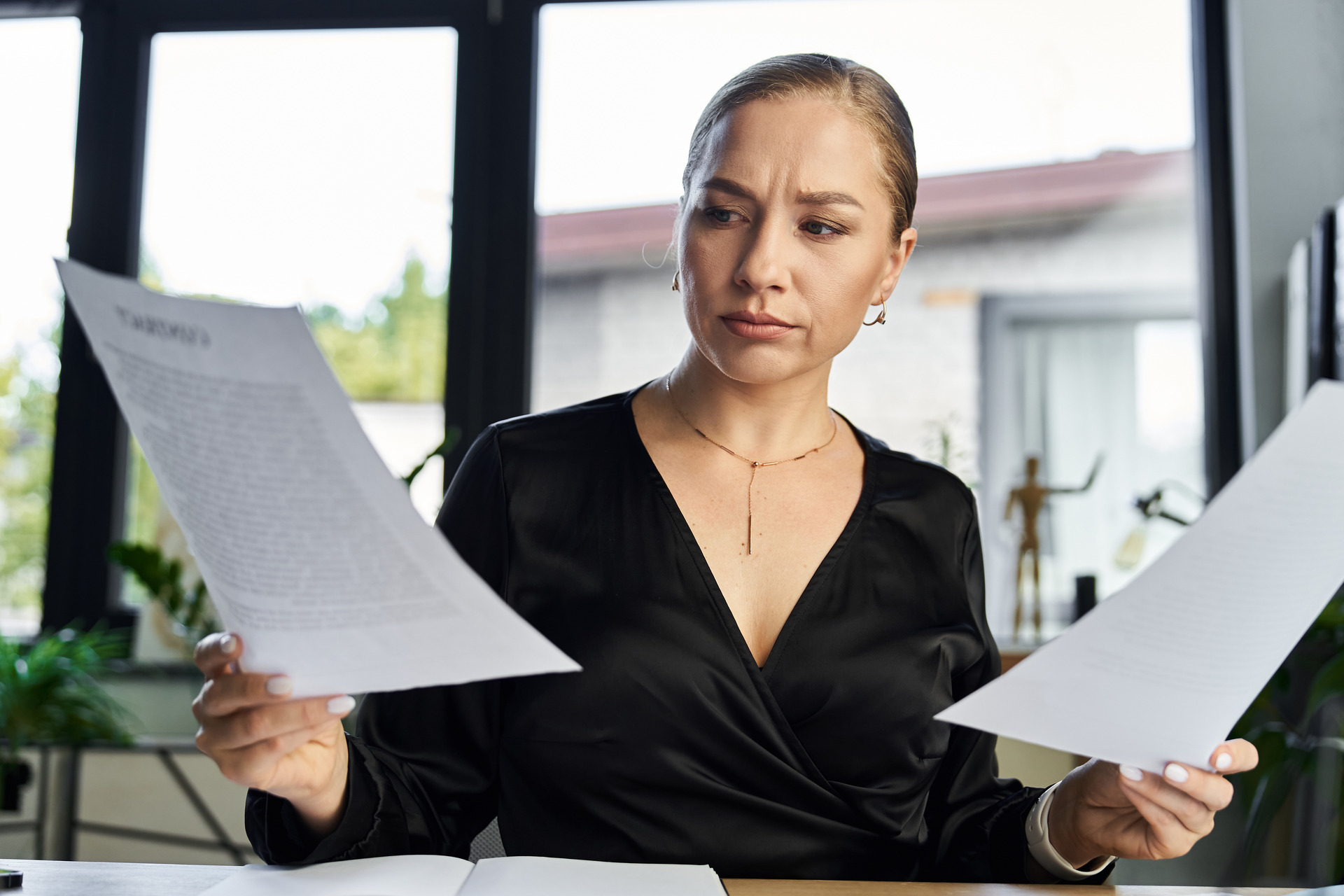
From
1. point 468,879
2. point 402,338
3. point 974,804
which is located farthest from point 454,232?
point 468,879

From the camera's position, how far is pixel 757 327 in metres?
0.95

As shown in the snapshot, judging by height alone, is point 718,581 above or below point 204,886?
above

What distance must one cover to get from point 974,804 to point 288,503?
0.77m

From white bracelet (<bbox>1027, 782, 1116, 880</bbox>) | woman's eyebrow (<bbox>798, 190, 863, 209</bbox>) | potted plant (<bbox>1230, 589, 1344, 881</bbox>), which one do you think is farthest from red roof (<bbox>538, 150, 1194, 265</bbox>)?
white bracelet (<bbox>1027, 782, 1116, 880</bbox>)

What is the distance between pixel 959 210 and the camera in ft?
9.12

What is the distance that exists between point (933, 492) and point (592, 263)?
193cm

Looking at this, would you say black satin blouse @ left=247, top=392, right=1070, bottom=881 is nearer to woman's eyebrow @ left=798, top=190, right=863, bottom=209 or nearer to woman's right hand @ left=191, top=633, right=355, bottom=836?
woman's right hand @ left=191, top=633, right=355, bottom=836

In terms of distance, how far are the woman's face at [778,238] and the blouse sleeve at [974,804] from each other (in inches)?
14.1

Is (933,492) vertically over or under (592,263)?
under

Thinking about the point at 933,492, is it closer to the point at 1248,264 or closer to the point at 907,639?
the point at 907,639

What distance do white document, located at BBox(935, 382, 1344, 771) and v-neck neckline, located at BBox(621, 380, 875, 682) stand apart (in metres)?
0.33

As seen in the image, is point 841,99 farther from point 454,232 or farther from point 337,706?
point 454,232

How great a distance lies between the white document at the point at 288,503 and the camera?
0.52 m

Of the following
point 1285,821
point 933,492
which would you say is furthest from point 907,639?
point 1285,821
